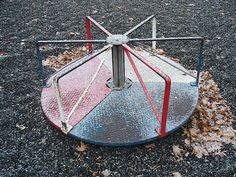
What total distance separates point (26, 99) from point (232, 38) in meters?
3.41

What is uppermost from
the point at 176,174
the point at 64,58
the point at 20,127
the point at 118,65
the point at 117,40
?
the point at 117,40

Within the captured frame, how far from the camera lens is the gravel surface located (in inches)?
109

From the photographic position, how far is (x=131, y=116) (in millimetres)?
3154

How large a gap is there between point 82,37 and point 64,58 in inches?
32.8

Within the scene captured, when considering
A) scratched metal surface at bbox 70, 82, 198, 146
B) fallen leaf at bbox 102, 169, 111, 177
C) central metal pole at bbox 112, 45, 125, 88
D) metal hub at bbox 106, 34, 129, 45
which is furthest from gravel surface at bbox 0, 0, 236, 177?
metal hub at bbox 106, 34, 129, 45

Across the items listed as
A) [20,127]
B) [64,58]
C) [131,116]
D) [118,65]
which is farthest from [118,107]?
[64,58]

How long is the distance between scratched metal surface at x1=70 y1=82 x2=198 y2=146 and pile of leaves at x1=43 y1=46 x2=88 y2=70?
1.29m

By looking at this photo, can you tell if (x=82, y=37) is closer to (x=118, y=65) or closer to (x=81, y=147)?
(x=118, y=65)

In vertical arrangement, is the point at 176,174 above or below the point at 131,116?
below

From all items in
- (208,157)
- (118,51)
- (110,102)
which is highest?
(118,51)

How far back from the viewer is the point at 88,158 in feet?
9.34

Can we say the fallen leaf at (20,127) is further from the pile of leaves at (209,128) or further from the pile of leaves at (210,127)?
the pile of leaves at (210,127)

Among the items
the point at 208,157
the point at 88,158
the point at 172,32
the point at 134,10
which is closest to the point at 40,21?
the point at 134,10

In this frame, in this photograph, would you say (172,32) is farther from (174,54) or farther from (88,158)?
(88,158)
